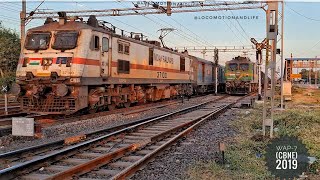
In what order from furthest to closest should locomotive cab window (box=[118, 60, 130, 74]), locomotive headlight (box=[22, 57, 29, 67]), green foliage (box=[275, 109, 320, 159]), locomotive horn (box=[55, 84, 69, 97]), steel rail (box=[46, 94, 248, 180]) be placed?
locomotive cab window (box=[118, 60, 130, 74])
locomotive headlight (box=[22, 57, 29, 67])
locomotive horn (box=[55, 84, 69, 97])
green foliage (box=[275, 109, 320, 159])
steel rail (box=[46, 94, 248, 180])

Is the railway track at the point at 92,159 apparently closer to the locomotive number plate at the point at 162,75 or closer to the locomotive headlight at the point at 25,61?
the locomotive headlight at the point at 25,61

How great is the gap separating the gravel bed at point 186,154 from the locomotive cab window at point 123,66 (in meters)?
5.49

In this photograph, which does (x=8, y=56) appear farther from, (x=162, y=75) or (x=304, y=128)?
(x=304, y=128)

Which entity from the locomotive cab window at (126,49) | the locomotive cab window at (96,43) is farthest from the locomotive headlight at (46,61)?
the locomotive cab window at (126,49)

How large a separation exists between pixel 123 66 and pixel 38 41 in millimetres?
3957

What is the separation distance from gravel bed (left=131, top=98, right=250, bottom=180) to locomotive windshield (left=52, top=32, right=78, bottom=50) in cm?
562

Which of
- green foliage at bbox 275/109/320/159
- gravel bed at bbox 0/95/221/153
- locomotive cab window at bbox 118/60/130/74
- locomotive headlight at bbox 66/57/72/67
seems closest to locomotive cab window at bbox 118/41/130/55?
locomotive cab window at bbox 118/60/130/74

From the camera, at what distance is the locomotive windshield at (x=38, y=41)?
14375 mm

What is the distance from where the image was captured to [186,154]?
27.6 ft

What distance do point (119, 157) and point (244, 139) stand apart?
12.2 feet

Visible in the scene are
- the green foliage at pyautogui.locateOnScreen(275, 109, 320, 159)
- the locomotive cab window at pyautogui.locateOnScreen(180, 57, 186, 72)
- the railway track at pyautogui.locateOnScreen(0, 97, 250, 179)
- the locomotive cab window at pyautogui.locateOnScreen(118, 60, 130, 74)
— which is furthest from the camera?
the locomotive cab window at pyautogui.locateOnScreen(180, 57, 186, 72)

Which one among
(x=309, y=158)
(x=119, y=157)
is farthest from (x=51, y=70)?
(x=309, y=158)

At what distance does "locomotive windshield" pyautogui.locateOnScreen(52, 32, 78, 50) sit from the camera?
13977 millimetres

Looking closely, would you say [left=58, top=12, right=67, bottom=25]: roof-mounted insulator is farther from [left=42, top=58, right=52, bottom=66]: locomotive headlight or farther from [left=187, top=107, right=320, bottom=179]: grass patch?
[left=187, top=107, right=320, bottom=179]: grass patch
